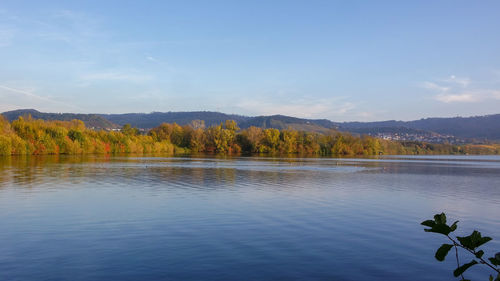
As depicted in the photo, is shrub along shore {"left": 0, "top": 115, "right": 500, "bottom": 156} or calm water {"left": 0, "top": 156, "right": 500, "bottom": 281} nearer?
calm water {"left": 0, "top": 156, "right": 500, "bottom": 281}

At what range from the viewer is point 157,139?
139000 mm

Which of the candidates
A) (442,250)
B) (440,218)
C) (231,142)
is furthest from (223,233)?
(231,142)

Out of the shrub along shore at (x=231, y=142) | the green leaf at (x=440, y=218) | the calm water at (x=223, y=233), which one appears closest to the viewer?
the green leaf at (x=440, y=218)

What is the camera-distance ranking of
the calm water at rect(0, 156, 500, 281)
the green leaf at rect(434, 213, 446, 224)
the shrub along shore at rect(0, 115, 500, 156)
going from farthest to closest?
the shrub along shore at rect(0, 115, 500, 156), the calm water at rect(0, 156, 500, 281), the green leaf at rect(434, 213, 446, 224)

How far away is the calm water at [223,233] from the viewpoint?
475 inches

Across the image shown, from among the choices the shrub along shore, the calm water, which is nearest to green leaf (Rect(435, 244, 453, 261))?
the calm water

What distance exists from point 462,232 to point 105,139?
104246 millimetres

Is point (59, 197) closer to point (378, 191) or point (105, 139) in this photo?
point (378, 191)

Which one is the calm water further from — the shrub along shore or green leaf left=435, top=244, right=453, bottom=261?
the shrub along shore

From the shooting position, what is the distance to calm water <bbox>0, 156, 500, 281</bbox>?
12.1 m

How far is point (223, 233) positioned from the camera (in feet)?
55.1

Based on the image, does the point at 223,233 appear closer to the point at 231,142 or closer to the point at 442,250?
the point at 442,250

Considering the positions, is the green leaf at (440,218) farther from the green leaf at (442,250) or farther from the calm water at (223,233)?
the calm water at (223,233)

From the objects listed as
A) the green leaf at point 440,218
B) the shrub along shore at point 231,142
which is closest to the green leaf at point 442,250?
the green leaf at point 440,218
